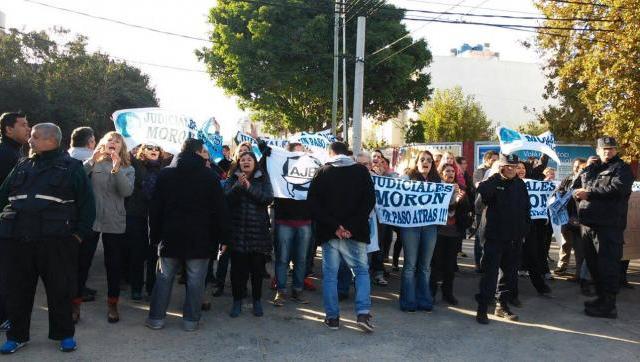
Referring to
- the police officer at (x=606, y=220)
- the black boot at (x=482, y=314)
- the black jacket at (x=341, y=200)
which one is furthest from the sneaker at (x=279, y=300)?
the police officer at (x=606, y=220)

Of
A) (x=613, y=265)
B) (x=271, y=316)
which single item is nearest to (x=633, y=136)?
(x=613, y=265)

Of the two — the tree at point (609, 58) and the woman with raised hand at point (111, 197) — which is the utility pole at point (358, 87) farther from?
the woman with raised hand at point (111, 197)

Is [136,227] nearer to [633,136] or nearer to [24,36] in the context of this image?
[633,136]

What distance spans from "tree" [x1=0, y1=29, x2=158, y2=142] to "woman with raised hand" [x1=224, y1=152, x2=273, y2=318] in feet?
80.8

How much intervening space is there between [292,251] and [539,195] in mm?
3683

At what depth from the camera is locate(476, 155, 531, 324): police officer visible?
6090mm

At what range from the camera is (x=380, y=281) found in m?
7.83

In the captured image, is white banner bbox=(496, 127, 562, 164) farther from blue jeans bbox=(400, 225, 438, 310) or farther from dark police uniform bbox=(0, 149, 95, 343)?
dark police uniform bbox=(0, 149, 95, 343)

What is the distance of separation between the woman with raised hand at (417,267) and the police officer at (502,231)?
60cm

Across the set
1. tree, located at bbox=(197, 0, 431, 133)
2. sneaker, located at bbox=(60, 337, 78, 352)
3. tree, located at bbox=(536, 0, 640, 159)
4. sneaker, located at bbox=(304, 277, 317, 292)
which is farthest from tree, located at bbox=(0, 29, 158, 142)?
sneaker, located at bbox=(60, 337, 78, 352)

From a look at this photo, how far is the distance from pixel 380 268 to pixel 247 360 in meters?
3.54

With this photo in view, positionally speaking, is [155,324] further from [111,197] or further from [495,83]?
[495,83]

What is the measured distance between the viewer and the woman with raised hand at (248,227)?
19.6ft

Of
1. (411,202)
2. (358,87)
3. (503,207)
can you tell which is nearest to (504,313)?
(503,207)
